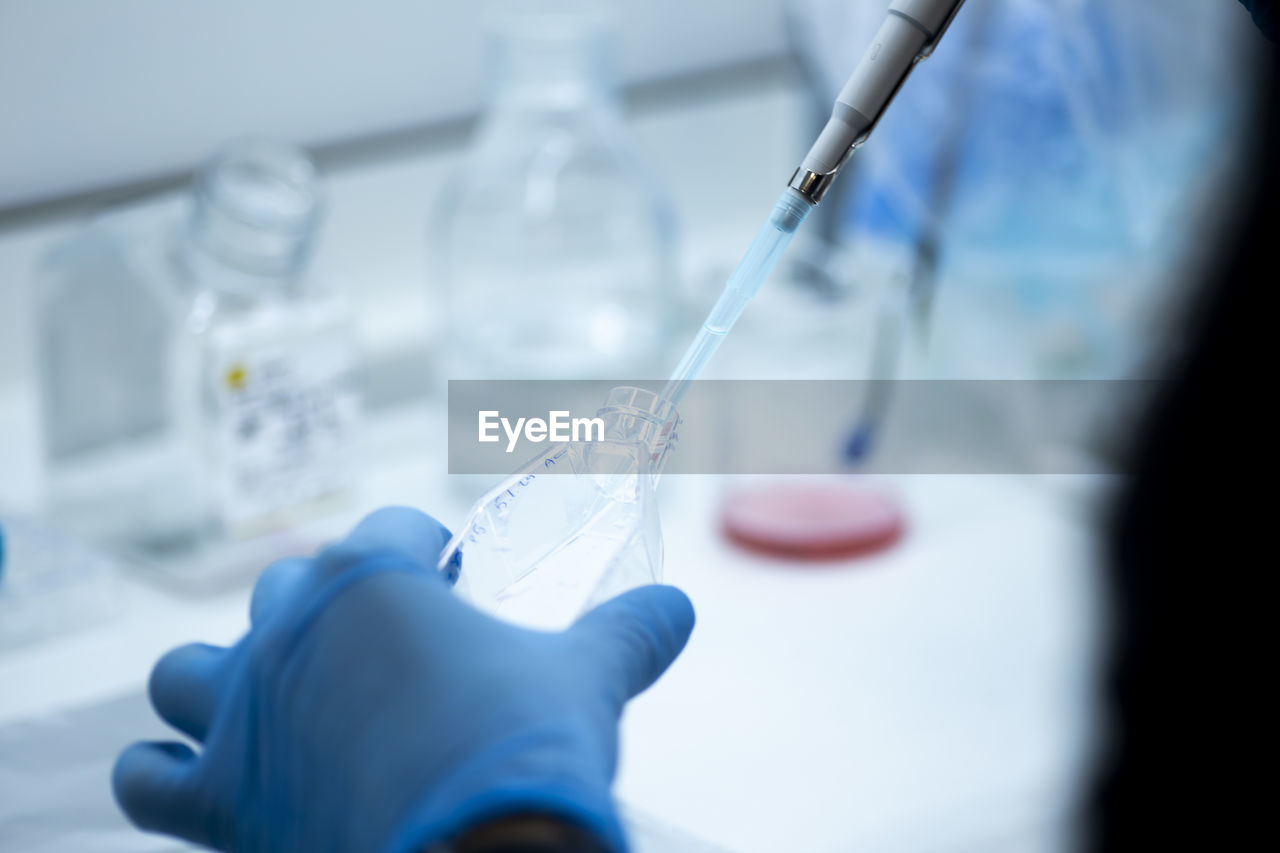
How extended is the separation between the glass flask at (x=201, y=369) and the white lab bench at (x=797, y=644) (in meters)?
0.05

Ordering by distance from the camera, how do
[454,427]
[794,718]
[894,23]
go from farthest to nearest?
[454,427] → [794,718] → [894,23]

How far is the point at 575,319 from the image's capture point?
3.80 ft

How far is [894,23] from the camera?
1.78 feet

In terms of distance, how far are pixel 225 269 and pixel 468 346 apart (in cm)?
27

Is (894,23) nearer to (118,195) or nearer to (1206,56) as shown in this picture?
(1206,56)

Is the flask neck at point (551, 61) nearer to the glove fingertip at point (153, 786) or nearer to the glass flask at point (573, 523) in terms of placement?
the glass flask at point (573, 523)

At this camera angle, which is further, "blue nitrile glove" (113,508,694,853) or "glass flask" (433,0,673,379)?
"glass flask" (433,0,673,379)

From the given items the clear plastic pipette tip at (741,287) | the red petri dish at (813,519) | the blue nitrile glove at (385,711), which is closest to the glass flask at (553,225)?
the red petri dish at (813,519)

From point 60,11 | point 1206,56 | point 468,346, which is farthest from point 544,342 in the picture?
point 1206,56

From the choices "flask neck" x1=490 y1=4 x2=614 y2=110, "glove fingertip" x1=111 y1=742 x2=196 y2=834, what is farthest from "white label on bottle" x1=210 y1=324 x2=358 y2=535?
"glove fingertip" x1=111 y1=742 x2=196 y2=834

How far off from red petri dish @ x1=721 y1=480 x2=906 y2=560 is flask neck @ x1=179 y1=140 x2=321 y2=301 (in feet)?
1.22

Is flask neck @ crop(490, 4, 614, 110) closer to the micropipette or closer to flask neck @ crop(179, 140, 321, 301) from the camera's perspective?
flask neck @ crop(179, 140, 321, 301)

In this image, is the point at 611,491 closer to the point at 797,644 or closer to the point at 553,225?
the point at 797,644

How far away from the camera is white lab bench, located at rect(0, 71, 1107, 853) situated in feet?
2.41
